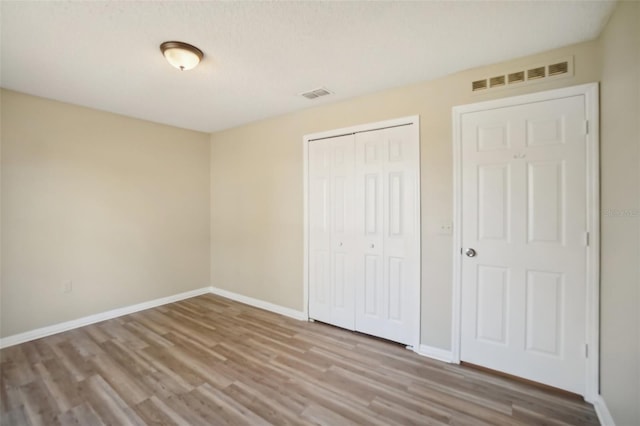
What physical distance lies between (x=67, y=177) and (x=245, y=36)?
2836 millimetres

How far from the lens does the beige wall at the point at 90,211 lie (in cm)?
295

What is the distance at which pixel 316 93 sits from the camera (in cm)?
302

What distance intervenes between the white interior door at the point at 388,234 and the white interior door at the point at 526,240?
1.53 ft

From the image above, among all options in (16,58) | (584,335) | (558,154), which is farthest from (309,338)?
(16,58)

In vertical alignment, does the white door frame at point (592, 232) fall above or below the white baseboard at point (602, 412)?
above

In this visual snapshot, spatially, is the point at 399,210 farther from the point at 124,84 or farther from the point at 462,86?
the point at 124,84

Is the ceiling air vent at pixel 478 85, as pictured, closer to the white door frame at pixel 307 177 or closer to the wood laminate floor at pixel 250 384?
the white door frame at pixel 307 177

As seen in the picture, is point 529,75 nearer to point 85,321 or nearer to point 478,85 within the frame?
point 478,85

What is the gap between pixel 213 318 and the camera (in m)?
3.61

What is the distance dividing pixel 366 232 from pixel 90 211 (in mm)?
3344

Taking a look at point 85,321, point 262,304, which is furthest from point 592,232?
point 85,321

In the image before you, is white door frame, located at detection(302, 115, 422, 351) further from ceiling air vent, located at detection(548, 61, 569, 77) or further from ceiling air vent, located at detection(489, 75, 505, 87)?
ceiling air vent, located at detection(548, 61, 569, 77)

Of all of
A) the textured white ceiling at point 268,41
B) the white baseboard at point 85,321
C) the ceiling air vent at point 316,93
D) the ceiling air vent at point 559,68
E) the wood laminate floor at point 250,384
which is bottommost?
the wood laminate floor at point 250,384

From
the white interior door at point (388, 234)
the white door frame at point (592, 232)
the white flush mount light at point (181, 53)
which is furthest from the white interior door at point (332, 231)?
the white door frame at point (592, 232)
